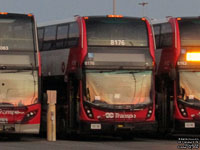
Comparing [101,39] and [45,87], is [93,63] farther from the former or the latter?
[45,87]

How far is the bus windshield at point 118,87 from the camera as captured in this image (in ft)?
104

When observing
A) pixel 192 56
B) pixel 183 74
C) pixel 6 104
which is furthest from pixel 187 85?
pixel 6 104

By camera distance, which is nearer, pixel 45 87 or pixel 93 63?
pixel 93 63

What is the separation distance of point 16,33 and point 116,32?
11.0 ft

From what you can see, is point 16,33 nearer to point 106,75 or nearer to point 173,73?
point 106,75

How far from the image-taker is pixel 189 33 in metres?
32.5

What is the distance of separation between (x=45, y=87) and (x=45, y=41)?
5.62 ft

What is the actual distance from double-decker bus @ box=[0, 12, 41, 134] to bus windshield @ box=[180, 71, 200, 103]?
16.1 feet

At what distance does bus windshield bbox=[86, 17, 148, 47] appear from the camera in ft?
104

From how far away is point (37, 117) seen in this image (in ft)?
103

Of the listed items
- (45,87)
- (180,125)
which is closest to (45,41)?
(45,87)

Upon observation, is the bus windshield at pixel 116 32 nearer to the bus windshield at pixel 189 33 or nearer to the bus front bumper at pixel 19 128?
the bus windshield at pixel 189 33

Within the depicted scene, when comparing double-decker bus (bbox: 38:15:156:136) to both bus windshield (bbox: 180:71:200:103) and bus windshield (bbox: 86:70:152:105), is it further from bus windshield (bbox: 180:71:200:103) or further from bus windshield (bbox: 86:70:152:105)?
bus windshield (bbox: 180:71:200:103)

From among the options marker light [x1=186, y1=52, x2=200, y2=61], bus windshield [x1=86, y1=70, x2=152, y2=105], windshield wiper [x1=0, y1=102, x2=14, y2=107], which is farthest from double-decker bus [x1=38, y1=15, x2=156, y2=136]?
windshield wiper [x1=0, y1=102, x2=14, y2=107]
